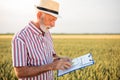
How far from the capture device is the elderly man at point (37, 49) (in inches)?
60.8

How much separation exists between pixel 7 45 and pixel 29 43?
2623 mm

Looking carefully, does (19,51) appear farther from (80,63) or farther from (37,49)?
(80,63)

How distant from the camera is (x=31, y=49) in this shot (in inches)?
62.5

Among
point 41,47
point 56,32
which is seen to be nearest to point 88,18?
point 56,32

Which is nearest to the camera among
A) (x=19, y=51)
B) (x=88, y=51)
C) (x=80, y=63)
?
(x=19, y=51)

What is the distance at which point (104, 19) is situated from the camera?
4.05 meters

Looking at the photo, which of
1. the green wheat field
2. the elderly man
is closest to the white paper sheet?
the elderly man

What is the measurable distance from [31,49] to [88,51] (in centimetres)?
251

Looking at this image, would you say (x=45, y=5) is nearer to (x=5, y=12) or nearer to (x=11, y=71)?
(x=11, y=71)

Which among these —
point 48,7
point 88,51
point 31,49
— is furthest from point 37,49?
point 88,51

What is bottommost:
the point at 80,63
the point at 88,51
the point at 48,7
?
the point at 88,51

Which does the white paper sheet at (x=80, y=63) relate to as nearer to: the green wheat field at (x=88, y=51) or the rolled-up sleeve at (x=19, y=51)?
the rolled-up sleeve at (x=19, y=51)

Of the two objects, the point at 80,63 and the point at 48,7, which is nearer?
the point at 48,7

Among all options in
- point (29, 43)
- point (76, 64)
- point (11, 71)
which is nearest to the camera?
point (29, 43)
